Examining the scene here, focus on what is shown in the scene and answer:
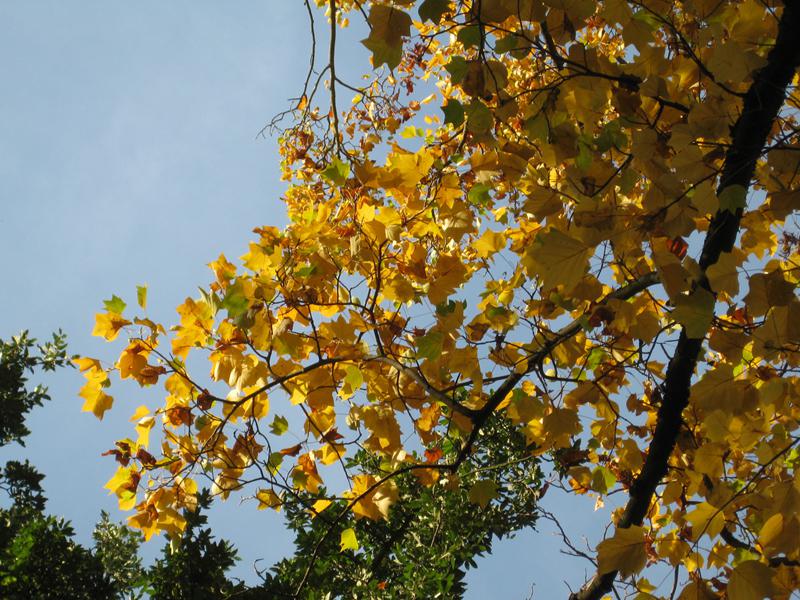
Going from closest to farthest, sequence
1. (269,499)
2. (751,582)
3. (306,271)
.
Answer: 1. (751,582)
2. (306,271)
3. (269,499)

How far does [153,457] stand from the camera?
82.7 inches

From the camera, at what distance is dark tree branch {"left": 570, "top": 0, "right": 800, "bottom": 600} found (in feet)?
5.17

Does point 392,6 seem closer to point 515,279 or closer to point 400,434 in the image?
point 515,279

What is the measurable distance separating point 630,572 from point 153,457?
162 cm

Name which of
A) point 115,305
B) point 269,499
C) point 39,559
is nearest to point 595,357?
point 269,499

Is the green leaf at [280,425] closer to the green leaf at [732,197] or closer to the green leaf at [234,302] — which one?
the green leaf at [234,302]

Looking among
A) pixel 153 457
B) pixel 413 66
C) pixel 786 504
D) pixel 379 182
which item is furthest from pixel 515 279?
pixel 413 66

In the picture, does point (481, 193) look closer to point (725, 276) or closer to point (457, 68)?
point (457, 68)

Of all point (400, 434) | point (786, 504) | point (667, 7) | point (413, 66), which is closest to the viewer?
point (786, 504)

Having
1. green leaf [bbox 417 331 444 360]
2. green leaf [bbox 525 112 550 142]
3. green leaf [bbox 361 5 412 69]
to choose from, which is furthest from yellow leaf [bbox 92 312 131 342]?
green leaf [bbox 525 112 550 142]

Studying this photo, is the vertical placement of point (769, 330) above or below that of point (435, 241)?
below

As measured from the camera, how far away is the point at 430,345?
187 centimetres

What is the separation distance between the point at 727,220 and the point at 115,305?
198 centimetres

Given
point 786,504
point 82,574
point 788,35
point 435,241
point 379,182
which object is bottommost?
point 82,574
